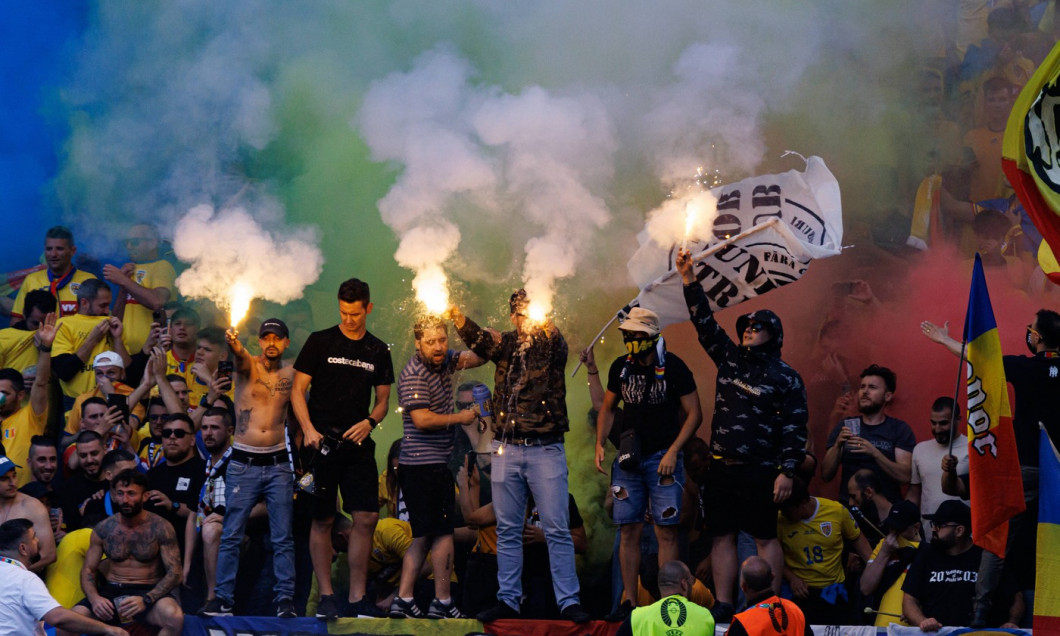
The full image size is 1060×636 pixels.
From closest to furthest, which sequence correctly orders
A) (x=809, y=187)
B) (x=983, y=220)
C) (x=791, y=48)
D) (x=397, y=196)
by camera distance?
1. (x=809, y=187)
2. (x=983, y=220)
3. (x=791, y=48)
4. (x=397, y=196)

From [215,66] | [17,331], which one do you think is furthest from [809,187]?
[17,331]

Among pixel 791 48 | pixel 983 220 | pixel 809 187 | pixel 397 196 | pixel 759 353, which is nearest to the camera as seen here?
pixel 759 353

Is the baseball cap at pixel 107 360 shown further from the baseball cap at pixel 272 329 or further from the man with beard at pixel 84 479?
the baseball cap at pixel 272 329

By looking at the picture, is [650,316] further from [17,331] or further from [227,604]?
[17,331]

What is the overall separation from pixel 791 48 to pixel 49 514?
616 centimetres

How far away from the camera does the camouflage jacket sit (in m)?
7.26

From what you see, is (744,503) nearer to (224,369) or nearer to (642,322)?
(642,322)

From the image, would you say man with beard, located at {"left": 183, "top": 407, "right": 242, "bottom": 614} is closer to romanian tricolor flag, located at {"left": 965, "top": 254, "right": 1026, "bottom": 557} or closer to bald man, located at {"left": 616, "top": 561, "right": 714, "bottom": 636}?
bald man, located at {"left": 616, "top": 561, "right": 714, "bottom": 636}

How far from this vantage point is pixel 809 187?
816cm

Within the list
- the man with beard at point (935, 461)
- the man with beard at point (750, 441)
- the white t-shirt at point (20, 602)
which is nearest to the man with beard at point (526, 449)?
the man with beard at point (750, 441)

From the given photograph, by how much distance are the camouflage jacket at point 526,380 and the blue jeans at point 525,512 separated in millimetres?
123

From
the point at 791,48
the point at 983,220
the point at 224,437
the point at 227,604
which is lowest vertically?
the point at 227,604

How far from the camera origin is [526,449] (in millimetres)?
7219

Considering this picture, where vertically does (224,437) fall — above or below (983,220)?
below
